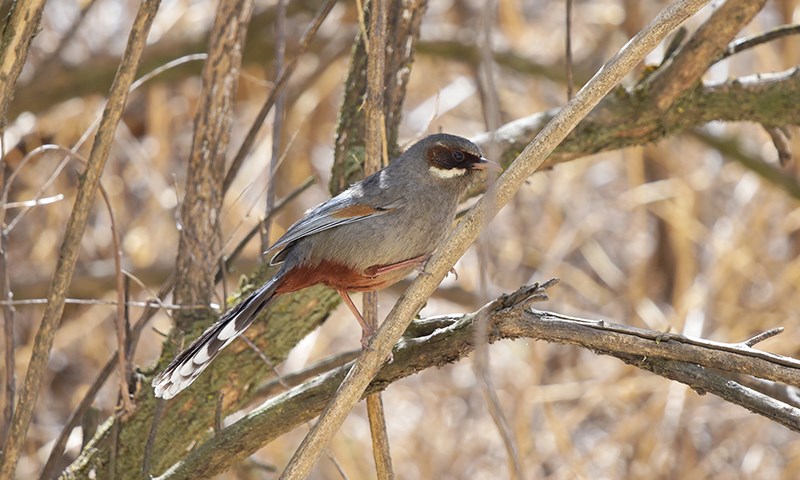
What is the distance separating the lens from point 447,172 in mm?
3619

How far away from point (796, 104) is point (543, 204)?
450cm

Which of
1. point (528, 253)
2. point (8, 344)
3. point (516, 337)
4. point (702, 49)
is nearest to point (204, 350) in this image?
point (8, 344)

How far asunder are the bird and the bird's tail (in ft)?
0.04

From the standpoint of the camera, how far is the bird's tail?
3.14 metres

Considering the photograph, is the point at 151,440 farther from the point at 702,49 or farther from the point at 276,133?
the point at 702,49

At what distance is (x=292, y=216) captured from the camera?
8625 millimetres

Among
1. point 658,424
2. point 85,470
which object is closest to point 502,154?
point 85,470

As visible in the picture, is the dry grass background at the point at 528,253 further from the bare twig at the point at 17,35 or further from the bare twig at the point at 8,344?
the bare twig at the point at 17,35

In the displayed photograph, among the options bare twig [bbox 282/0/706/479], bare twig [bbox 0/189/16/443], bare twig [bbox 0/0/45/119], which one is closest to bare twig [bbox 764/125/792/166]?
bare twig [bbox 282/0/706/479]

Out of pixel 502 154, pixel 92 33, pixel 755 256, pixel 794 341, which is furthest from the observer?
pixel 92 33

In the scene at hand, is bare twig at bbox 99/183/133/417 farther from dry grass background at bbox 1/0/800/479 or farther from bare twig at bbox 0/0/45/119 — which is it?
dry grass background at bbox 1/0/800/479

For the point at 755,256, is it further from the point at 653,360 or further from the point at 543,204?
the point at 653,360

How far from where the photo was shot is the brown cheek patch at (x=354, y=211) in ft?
11.6

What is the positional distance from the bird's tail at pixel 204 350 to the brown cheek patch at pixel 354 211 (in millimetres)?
428
